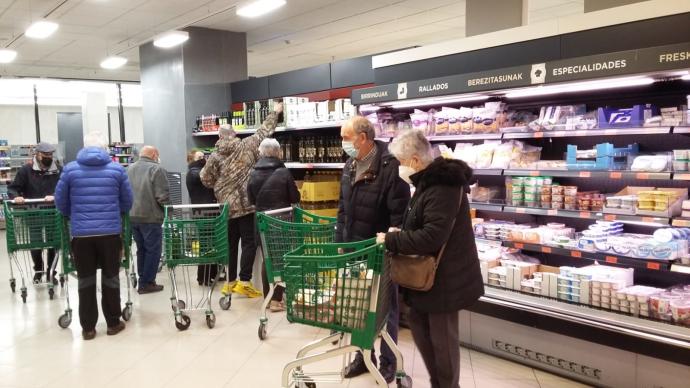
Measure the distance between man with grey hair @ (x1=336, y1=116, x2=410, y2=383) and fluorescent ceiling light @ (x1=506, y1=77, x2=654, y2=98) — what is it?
128 centimetres

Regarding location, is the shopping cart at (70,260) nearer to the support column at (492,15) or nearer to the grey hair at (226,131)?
the grey hair at (226,131)

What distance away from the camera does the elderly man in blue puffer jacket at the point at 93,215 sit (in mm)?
4777

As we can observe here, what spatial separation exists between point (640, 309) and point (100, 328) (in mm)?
4614

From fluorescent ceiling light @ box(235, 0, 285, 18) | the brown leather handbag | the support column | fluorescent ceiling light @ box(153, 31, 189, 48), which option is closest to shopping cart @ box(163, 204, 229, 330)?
the brown leather handbag

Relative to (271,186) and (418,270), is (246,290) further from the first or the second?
(418,270)

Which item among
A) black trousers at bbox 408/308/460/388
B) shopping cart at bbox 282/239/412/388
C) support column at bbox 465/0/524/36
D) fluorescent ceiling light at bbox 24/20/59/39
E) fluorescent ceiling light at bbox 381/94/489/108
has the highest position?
fluorescent ceiling light at bbox 24/20/59/39

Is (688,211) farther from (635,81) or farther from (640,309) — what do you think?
(635,81)

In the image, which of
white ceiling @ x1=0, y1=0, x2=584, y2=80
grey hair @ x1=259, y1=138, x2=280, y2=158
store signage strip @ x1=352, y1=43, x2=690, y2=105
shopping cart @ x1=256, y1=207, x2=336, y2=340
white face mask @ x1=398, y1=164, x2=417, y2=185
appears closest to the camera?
store signage strip @ x1=352, y1=43, x2=690, y2=105

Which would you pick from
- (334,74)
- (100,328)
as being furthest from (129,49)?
(100,328)

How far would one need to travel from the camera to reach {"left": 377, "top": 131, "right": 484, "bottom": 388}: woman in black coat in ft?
9.36

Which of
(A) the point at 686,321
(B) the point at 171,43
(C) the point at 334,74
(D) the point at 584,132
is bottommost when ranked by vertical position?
(A) the point at 686,321

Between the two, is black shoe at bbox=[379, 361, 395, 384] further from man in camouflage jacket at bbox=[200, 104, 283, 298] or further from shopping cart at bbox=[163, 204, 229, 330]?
man in camouflage jacket at bbox=[200, 104, 283, 298]

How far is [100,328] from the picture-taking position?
5.28 m

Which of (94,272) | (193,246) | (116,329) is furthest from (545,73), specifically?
(116,329)
